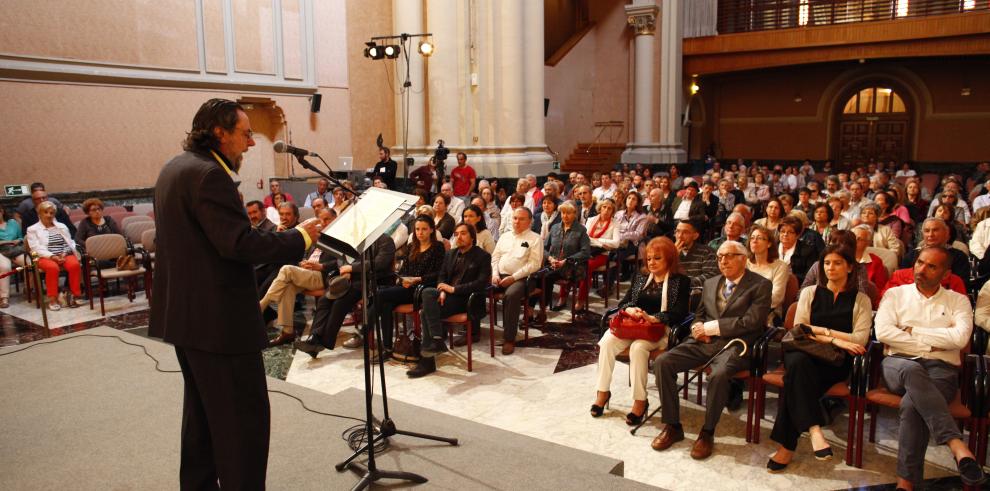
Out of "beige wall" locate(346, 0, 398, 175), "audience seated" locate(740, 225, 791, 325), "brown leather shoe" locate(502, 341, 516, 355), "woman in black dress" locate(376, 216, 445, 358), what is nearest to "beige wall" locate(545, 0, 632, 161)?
"beige wall" locate(346, 0, 398, 175)

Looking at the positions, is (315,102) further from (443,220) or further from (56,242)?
(443,220)

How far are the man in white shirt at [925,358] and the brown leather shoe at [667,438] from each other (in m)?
1.11

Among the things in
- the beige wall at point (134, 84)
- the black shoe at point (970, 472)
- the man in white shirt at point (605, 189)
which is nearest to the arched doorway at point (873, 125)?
the man in white shirt at point (605, 189)

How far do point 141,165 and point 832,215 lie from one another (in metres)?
9.23

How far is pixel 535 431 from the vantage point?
167 inches

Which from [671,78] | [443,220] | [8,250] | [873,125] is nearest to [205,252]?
[443,220]

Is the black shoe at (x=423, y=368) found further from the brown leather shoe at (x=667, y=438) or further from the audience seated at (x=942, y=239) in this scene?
the audience seated at (x=942, y=239)

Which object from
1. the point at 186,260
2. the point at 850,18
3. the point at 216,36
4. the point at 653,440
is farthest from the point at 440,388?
the point at 850,18

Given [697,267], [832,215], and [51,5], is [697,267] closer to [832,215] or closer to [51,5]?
[832,215]

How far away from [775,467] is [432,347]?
256cm

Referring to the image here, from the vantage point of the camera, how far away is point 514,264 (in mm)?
6105

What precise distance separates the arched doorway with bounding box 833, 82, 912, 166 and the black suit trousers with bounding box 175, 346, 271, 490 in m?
20.4

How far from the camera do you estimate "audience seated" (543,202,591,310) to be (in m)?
6.40

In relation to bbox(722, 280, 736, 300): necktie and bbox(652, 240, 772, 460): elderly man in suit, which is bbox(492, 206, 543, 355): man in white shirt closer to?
bbox(652, 240, 772, 460): elderly man in suit
